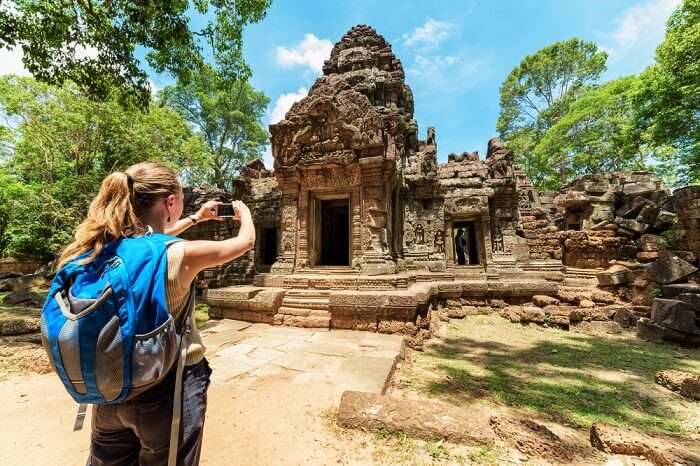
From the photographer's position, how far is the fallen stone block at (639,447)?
1.95 m

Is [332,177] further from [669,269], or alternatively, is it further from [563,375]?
[669,269]

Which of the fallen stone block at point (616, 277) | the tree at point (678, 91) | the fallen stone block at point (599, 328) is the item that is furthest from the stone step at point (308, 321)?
the tree at point (678, 91)

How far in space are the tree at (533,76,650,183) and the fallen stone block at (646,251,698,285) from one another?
12.1 m

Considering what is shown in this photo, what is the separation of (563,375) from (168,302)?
16.9 feet

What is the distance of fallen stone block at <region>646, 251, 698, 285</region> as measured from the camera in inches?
292

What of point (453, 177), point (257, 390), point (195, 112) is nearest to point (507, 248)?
point (453, 177)

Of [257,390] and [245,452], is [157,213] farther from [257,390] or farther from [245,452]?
[257,390]

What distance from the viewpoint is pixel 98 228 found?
1.07m

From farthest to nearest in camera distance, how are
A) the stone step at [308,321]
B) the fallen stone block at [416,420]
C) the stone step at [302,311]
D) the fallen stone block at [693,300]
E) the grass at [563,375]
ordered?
the stone step at [302,311] → the stone step at [308,321] → the fallen stone block at [693,300] → the grass at [563,375] → the fallen stone block at [416,420]

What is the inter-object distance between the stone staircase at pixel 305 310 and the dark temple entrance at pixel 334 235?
304cm

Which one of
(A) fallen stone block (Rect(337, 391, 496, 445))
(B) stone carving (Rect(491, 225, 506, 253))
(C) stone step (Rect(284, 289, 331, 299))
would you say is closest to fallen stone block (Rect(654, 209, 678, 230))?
(B) stone carving (Rect(491, 225, 506, 253))

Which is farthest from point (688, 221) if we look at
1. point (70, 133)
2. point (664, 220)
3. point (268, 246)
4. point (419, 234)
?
point (70, 133)

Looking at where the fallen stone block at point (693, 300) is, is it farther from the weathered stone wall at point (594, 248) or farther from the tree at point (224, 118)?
the tree at point (224, 118)

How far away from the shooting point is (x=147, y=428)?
1114 mm
